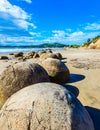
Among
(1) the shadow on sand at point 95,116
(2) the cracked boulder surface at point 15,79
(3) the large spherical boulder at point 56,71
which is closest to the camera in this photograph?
(1) the shadow on sand at point 95,116

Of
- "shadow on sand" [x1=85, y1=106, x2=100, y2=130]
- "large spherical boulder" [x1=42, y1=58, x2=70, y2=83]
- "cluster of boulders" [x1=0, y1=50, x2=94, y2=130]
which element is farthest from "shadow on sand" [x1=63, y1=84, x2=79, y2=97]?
"cluster of boulders" [x1=0, y1=50, x2=94, y2=130]

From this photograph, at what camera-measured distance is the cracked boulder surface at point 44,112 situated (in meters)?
3.19

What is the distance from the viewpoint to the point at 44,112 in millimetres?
3250

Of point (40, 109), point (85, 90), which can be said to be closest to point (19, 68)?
point (85, 90)

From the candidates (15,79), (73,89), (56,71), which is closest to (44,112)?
(15,79)

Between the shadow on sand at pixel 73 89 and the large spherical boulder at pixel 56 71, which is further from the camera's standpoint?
the large spherical boulder at pixel 56 71

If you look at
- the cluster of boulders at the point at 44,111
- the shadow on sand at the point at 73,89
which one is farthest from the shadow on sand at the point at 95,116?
the shadow on sand at the point at 73,89

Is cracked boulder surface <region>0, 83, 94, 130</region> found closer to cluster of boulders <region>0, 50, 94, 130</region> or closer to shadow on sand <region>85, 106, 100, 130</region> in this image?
cluster of boulders <region>0, 50, 94, 130</region>

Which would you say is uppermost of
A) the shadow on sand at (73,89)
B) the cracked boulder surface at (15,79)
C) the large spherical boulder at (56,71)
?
the cracked boulder surface at (15,79)

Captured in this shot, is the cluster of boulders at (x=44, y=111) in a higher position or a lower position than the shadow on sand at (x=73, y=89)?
higher

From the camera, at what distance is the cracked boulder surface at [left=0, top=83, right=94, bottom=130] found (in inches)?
125

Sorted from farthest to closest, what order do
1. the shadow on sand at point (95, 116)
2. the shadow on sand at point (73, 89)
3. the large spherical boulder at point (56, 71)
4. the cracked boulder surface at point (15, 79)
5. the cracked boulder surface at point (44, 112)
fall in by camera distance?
the large spherical boulder at point (56, 71) < the shadow on sand at point (73, 89) < the cracked boulder surface at point (15, 79) < the shadow on sand at point (95, 116) < the cracked boulder surface at point (44, 112)

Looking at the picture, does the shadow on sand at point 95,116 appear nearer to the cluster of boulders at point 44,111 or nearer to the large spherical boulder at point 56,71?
the cluster of boulders at point 44,111

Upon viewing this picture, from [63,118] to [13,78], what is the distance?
3056 mm
